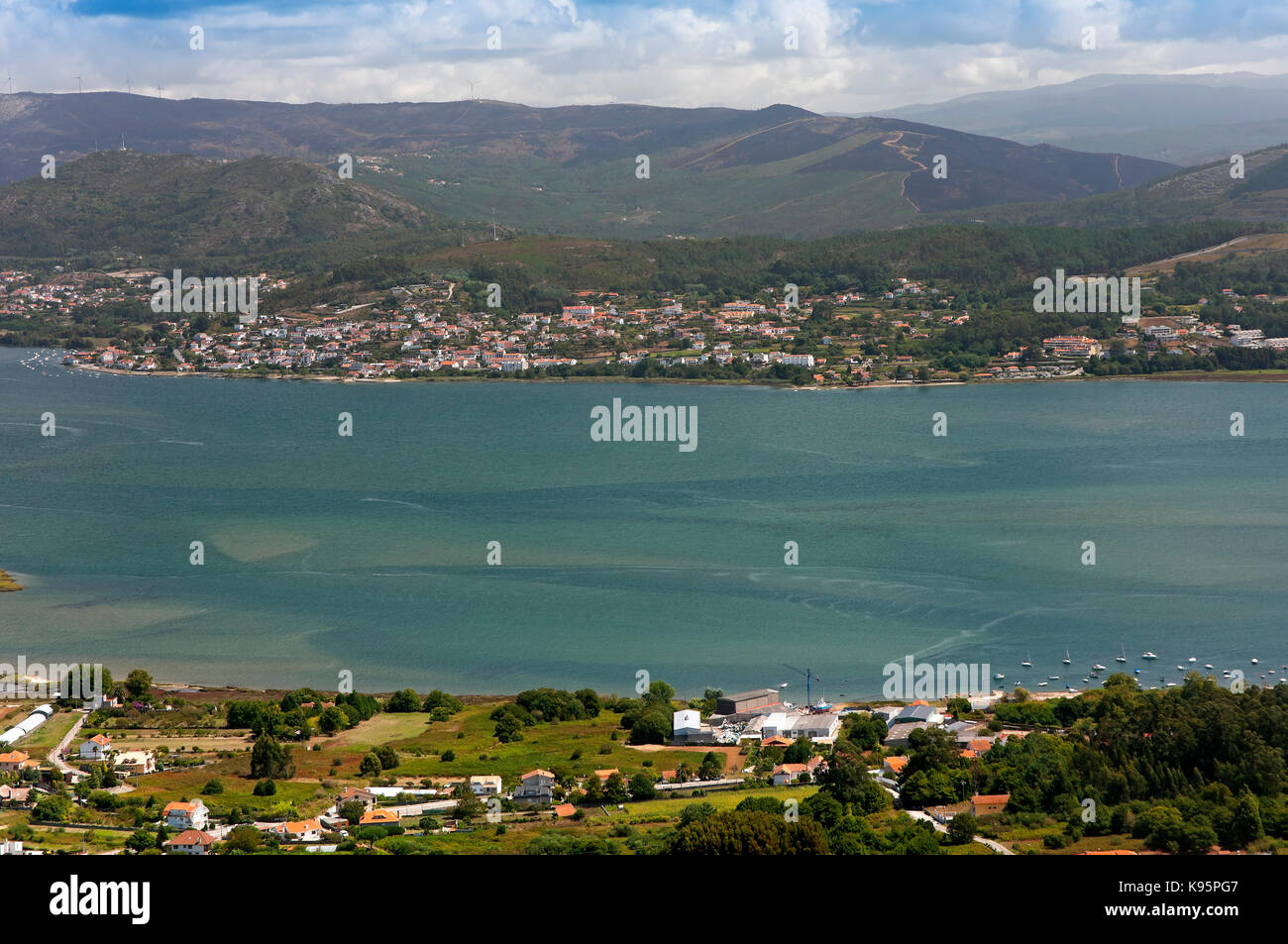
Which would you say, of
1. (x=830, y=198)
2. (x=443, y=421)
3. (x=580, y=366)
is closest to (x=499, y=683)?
(x=443, y=421)

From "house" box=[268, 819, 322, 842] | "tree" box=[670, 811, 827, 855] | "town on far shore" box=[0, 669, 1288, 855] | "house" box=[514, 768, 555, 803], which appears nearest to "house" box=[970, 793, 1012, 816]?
"town on far shore" box=[0, 669, 1288, 855]

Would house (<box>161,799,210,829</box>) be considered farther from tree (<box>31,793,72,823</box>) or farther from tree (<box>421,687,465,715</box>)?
tree (<box>421,687,465,715</box>)

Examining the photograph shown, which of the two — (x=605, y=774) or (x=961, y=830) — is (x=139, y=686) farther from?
(x=961, y=830)

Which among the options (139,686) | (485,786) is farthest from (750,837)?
(139,686)

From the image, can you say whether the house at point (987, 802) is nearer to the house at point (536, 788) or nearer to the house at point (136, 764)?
the house at point (536, 788)

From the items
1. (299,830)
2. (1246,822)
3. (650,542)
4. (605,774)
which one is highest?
(650,542)

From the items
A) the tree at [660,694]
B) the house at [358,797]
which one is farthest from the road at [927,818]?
the house at [358,797]
